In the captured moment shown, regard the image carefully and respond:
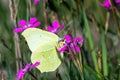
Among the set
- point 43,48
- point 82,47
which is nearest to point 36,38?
point 43,48

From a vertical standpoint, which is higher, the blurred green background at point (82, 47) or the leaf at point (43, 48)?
the leaf at point (43, 48)

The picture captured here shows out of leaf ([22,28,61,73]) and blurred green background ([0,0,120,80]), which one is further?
blurred green background ([0,0,120,80])

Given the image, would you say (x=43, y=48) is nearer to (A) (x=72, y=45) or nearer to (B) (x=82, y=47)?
(A) (x=72, y=45)

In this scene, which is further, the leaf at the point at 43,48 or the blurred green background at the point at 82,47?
the blurred green background at the point at 82,47

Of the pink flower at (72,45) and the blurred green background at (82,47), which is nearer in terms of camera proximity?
the pink flower at (72,45)
